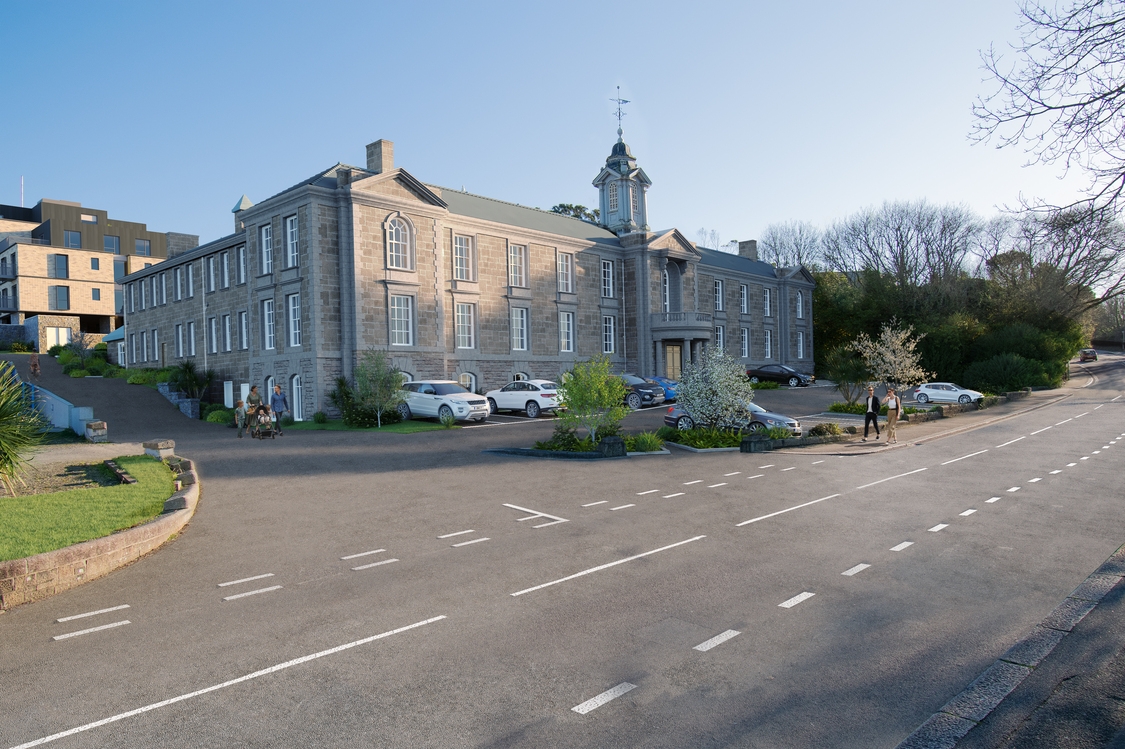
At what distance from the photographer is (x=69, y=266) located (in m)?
68.0

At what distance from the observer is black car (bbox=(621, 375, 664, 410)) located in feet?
113

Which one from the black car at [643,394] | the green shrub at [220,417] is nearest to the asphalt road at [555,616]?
the green shrub at [220,417]

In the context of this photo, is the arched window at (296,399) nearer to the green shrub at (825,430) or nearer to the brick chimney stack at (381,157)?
the brick chimney stack at (381,157)

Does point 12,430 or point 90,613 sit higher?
point 12,430

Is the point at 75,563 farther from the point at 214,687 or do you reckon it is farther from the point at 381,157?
the point at 381,157

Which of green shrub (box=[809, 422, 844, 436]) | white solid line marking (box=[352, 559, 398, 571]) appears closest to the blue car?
green shrub (box=[809, 422, 844, 436])

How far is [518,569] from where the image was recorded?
8.54 meters

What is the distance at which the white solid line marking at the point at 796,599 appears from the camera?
712 centimetres

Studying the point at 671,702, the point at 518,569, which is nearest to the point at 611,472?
the point at 518,569

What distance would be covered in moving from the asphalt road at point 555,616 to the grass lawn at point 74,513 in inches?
31.0

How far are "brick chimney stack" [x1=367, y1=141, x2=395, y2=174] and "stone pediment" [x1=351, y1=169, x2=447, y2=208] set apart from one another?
1.63 ft

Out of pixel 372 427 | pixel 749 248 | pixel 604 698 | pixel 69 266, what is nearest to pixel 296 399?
pixel 372 427

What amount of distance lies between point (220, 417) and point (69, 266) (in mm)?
49172

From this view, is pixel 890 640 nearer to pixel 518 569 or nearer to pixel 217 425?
pixel 518 569
